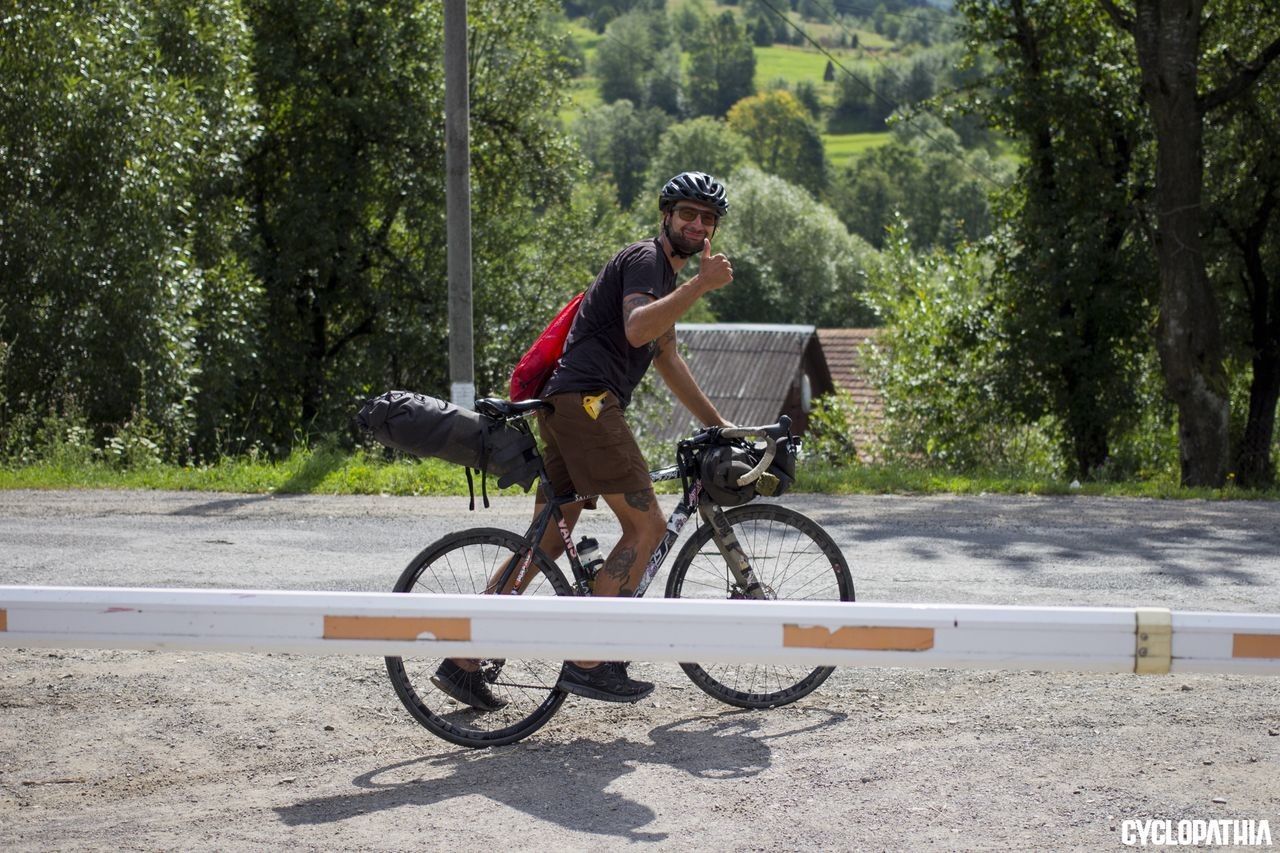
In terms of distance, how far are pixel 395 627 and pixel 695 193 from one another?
2.14 m

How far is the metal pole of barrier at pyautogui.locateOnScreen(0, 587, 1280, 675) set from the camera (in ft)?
11.5

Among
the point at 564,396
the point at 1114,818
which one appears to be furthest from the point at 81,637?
the point at 1114,818

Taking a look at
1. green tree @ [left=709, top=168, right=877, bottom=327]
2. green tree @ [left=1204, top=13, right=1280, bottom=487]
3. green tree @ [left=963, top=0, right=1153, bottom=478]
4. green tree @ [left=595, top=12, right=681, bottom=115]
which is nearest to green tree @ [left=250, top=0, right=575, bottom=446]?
green tree @ [left=963, top=0, right=1153, bottom=478]

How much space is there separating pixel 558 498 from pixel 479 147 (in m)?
19.3

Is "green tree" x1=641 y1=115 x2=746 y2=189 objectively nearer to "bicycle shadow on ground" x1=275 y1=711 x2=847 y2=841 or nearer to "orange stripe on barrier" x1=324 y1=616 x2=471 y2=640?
"bicycle shadow on ground" x1=275 y1=711 x2=847 y2=841

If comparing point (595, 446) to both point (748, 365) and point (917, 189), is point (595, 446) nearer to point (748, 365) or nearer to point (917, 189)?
point (748, 365)

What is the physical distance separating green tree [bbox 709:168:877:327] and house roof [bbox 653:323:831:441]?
27.6m

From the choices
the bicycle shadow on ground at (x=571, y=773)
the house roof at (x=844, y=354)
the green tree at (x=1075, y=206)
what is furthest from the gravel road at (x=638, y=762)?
the house roof at (x=844, y=354)

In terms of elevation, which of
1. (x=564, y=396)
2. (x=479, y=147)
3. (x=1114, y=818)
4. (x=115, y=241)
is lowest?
(x=1114, y=818)

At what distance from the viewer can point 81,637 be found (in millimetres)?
3609

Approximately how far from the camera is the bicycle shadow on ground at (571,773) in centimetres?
432

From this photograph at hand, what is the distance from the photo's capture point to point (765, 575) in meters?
5.71

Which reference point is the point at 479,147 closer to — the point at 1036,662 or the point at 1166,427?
the point at 1166,427

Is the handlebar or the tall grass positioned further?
the tall grass
